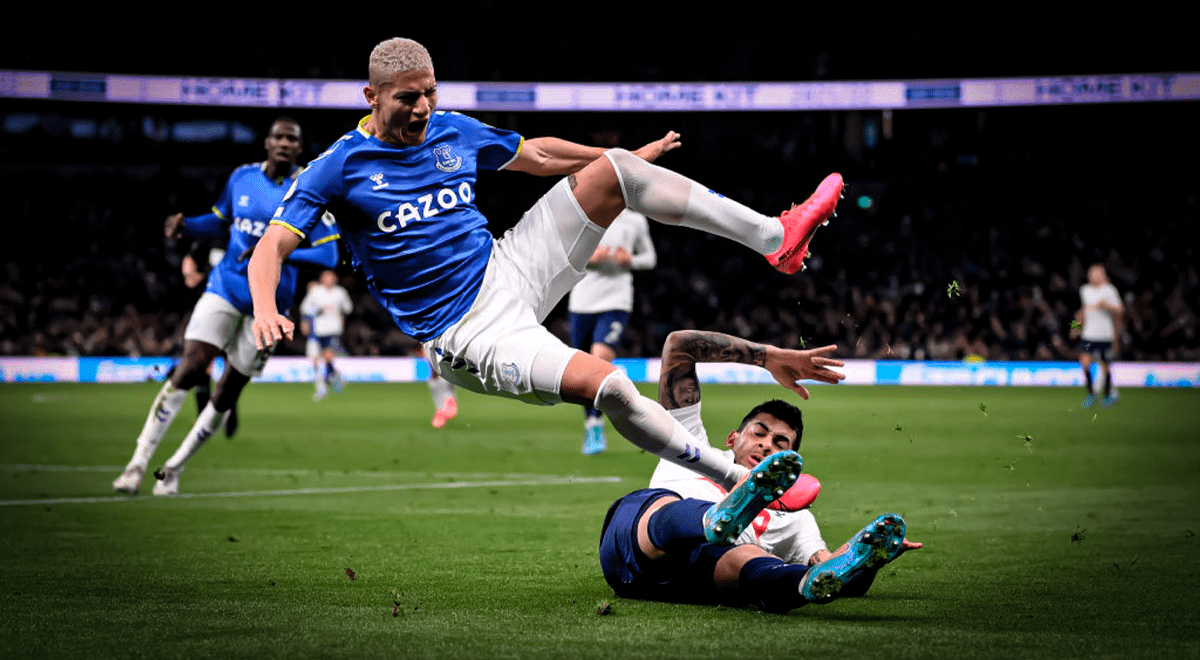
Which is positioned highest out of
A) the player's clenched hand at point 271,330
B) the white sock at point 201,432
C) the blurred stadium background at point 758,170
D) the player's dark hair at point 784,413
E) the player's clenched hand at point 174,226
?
the blurred stadium background at point 758,170

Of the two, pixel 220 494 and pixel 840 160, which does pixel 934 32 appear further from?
pixel 220 494

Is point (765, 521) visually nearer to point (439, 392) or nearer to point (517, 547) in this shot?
point (517, 547)

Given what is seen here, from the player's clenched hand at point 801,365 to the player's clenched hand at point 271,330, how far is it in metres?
1.91

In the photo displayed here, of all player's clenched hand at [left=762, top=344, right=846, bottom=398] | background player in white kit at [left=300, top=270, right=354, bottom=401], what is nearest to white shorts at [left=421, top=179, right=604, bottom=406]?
player's clenched hand at [left=762, top=344, right=846, bottom=398]

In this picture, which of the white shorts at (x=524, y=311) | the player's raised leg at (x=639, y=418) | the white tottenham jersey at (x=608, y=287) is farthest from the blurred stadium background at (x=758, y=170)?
the player's raised leg at (x=639, y=418)

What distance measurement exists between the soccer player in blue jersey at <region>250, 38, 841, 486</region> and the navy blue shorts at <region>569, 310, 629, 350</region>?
21.5ft

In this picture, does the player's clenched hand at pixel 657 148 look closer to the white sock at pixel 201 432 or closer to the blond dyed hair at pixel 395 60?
the blond dyed hair at pixel 395 60

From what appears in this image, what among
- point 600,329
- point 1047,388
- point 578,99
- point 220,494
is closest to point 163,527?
point 220,494

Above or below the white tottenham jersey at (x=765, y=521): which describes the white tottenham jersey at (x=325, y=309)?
above

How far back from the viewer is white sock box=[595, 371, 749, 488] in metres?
4.78

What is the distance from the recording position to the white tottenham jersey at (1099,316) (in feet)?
60.5

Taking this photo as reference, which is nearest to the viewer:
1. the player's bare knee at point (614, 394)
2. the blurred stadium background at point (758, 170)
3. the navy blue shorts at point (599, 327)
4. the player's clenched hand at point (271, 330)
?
the player's clenched hand at point (271, 330)

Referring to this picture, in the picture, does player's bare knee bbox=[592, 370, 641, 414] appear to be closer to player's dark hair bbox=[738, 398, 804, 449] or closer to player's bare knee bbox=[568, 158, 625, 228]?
player's dark hair bbox=[738, 398, 804, 449]

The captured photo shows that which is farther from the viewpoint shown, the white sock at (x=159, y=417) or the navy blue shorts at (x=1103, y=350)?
the navy blue shorts at (x=1103, y=350)
